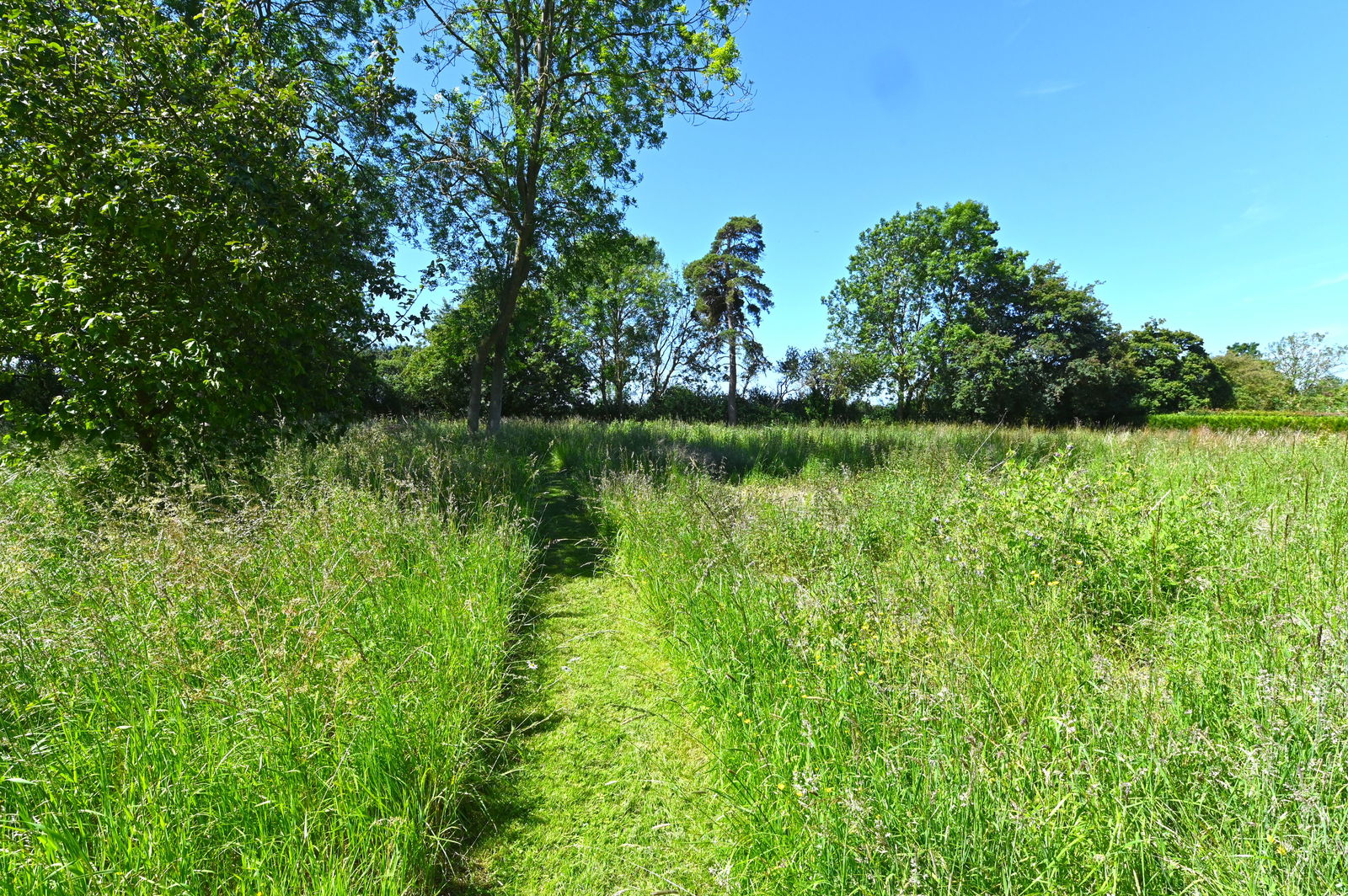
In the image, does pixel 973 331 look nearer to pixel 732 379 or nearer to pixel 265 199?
pixel 732 379

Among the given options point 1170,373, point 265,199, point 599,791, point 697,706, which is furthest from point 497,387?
point 1170,373

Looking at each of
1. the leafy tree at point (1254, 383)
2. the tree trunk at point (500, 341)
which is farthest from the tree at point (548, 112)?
the leafy tree at point (1254, 383)

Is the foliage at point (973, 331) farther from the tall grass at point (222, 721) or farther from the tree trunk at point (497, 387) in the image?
the tall grass at point (222, 721)

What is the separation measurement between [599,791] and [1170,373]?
3475cm

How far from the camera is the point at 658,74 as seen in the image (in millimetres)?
8742

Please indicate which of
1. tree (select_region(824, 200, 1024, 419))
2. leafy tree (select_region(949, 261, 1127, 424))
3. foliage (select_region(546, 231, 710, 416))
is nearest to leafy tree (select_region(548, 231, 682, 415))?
foliage (select_region(546, 231, 710, 416))

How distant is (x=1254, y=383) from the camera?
30.4 m

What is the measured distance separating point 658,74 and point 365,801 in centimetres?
1078

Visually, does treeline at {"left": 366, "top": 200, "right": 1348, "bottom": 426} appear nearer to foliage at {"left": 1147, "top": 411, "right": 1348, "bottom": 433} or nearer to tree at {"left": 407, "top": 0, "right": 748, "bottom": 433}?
foliage at {"left": 1147, "top": 411, "right": 1348, "bottom": 433}

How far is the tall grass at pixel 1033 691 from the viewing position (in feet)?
4.34

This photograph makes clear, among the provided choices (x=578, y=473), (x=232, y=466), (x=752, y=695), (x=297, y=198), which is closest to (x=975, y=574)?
(x=752, y=695)

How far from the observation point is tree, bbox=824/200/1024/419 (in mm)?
23234

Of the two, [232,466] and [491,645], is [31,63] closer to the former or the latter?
[232,466]

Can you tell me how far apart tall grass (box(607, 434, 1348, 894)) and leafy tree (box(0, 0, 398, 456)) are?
4.22 meters
